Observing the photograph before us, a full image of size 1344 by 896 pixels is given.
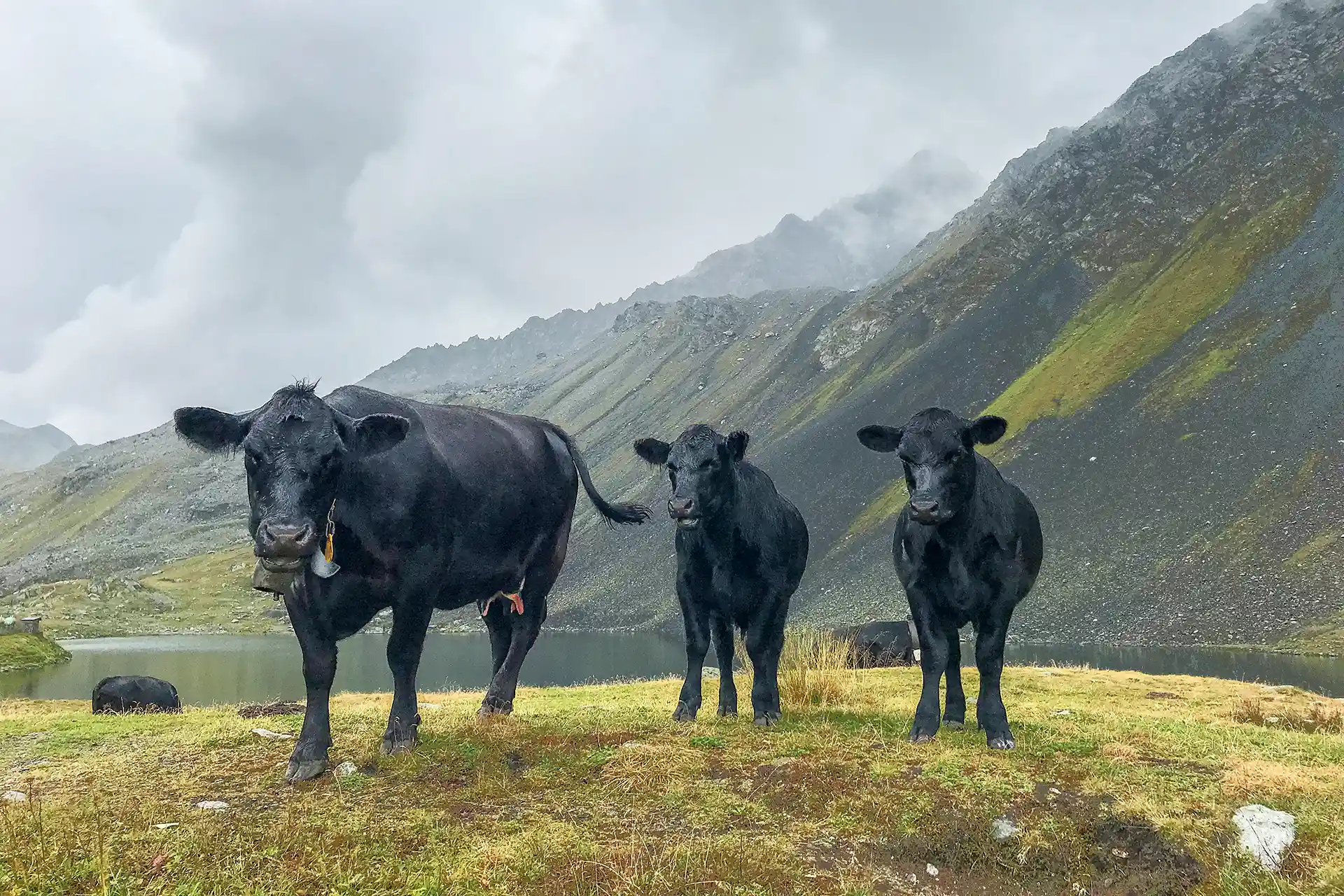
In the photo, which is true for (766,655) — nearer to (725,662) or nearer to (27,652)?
(725,662)

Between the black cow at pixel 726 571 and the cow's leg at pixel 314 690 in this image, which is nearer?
the cow's leg at pixel 314 690

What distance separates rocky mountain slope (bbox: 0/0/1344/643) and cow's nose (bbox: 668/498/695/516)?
69364 mm

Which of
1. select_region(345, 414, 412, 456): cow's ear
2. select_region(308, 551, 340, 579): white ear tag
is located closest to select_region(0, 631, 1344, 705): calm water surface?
select_region(308, 551, 340, 579): white ear tag

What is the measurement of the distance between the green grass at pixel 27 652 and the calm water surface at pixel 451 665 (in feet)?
4.28

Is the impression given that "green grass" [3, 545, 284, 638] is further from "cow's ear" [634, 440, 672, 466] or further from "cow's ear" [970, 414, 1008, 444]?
"cow's ear" [970, 414, 1008, 444]

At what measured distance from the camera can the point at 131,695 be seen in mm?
22906

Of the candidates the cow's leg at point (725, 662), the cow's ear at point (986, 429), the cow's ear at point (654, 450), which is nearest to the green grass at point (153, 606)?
the cow's ear at point (654, 450)

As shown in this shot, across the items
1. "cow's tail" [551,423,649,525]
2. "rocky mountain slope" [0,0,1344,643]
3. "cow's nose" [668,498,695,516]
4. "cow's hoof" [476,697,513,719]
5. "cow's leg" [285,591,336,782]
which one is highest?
"rocky mountain slope" [0,0,1344,643]

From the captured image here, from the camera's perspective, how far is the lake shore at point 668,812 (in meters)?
5.05

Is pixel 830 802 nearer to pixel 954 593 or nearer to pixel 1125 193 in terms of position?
pixel 954 593

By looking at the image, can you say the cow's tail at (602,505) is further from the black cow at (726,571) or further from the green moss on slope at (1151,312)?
the green moss on slope at (1151,312)

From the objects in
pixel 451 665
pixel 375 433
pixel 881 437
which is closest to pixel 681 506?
pixel 881 437

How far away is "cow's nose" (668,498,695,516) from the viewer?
30.8ft

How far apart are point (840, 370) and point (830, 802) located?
167139mm
